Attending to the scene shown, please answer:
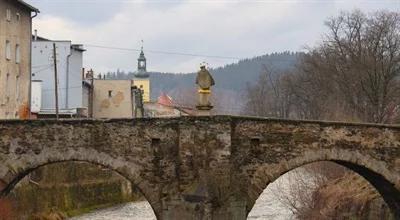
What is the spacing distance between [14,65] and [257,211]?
15.1m

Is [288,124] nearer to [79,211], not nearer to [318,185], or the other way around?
[318,185]

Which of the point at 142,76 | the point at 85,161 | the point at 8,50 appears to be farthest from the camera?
the point at 142,76

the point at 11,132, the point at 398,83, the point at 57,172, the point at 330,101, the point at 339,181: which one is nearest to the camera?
Answer: the point at 11,132

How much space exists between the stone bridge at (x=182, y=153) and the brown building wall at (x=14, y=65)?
720 inches

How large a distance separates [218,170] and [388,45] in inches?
960

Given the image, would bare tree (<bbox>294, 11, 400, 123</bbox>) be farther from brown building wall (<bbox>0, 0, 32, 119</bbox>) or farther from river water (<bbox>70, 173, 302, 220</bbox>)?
brown building wall (<bbox>0, 0, 32, 119</bbox>)

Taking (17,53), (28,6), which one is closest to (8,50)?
(17,53)

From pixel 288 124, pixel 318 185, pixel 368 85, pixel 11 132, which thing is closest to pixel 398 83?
pixel 368 85

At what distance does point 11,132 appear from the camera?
63.9 ft

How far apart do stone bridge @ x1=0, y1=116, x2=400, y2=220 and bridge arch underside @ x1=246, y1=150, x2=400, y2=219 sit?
27mm

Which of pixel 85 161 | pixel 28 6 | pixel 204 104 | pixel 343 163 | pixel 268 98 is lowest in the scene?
pixel 343 163

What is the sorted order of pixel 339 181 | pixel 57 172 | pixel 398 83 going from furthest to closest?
pixel 398 83, pixel 57 172, pixel 339 181

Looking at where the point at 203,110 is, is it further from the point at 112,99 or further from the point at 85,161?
the point at 112,99

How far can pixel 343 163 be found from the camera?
840 inches
